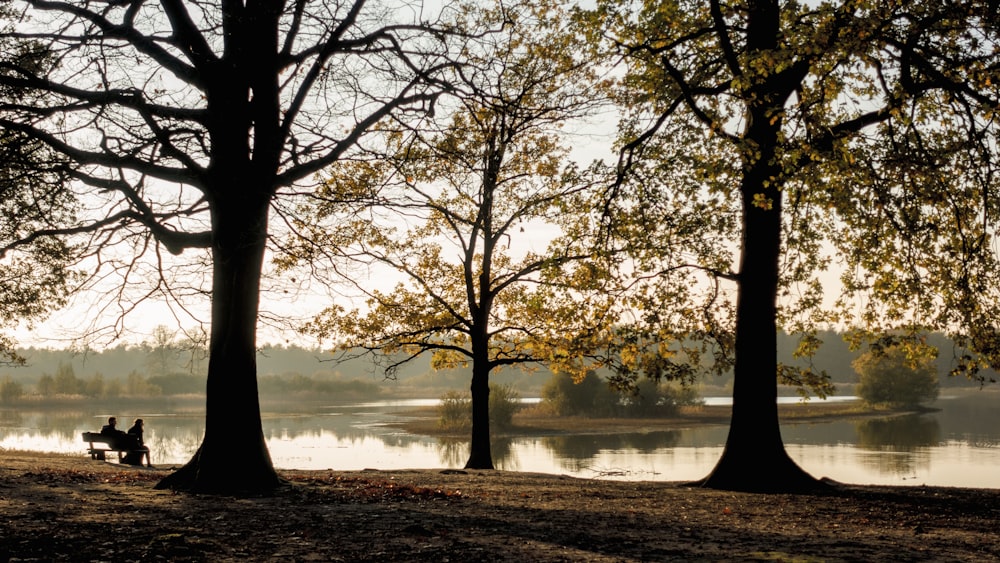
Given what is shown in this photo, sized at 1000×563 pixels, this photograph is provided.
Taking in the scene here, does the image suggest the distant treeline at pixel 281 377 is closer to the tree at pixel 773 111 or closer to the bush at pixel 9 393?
the bush at pixel 9 393

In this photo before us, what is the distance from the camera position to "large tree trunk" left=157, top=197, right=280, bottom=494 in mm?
13289

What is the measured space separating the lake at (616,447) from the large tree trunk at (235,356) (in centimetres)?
1588

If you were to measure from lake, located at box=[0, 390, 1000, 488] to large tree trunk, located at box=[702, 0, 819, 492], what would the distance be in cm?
1032

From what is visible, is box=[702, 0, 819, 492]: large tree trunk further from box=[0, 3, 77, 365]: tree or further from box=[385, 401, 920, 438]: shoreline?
box=[385, 401, 920, 438]: shoreline

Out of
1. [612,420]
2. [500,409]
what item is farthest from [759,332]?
[612,420]

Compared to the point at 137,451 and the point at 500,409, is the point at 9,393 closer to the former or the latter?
the point at 500,409

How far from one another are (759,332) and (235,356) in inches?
389

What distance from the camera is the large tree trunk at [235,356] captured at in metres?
13.3

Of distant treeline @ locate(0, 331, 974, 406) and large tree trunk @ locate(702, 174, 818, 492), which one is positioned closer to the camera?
large tree trunk @ locate(702, 174, 818, 492)

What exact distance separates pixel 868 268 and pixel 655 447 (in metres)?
27.3

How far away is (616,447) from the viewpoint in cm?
4338

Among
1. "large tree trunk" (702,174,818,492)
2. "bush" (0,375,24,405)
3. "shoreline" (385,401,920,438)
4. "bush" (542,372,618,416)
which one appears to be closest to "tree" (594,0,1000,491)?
"large tree trunk" (702,174,818,492)

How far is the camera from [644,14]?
1608 centimetres

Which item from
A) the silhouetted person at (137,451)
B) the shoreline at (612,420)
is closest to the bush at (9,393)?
the shoreline at (612,420)
